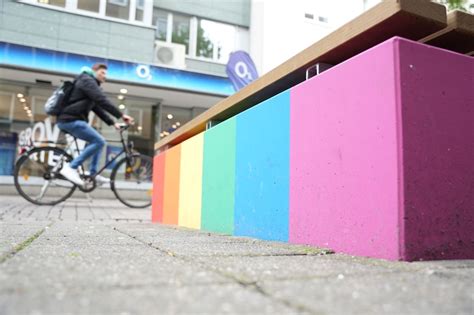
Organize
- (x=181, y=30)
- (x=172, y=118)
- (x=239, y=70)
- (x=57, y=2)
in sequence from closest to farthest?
(x=239, y=70) → (x=57, y=2) → (x=172, y=118) → (x=181, y=30)

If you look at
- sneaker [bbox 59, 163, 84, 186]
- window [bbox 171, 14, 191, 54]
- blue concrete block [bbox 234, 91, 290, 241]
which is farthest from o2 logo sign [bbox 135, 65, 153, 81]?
blue concrete block [bbox 234, 91, 290, 241]

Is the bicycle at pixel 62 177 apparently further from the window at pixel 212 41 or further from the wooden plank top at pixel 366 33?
the window at pixel 212 41

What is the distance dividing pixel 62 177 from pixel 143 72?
5.03 metres

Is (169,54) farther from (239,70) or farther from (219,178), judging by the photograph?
(219,178)

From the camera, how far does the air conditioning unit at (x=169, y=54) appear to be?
11.4 m

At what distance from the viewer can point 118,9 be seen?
429 inches

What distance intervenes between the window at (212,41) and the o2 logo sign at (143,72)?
2689mm

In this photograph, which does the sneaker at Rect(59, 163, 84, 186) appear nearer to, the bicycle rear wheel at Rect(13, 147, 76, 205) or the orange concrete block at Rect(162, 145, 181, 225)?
the bicycle rear wheel at Rect(13, 147, 76, 205)

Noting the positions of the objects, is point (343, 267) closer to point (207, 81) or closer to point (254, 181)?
point (254, 181)

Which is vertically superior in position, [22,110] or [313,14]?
[22,110]

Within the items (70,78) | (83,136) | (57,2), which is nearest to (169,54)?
(70,78)

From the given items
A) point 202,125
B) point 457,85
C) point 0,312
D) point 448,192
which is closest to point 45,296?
point 0,312

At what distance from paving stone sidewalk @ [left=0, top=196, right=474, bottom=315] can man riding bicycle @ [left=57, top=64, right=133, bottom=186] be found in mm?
4105

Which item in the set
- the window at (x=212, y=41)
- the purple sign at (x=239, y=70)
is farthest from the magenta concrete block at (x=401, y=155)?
the window at (x=212, y=41)
